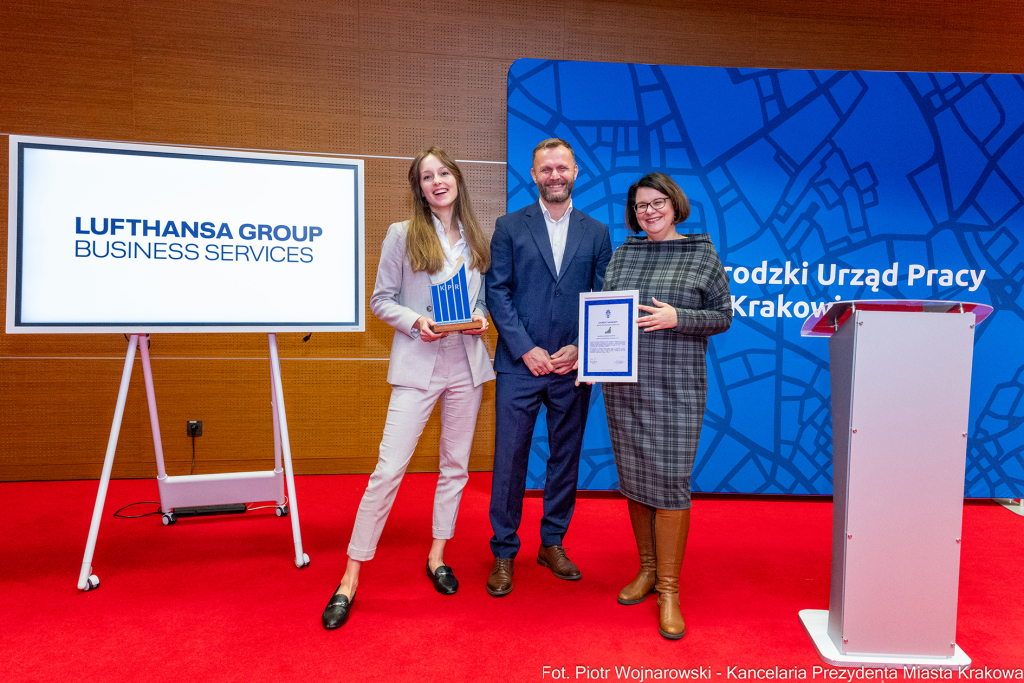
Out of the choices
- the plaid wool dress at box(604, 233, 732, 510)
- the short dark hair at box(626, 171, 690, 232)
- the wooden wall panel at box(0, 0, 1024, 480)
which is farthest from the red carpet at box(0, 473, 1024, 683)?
the short dark hair at box(626, 171, 690, 232)

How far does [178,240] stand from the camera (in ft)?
7.78

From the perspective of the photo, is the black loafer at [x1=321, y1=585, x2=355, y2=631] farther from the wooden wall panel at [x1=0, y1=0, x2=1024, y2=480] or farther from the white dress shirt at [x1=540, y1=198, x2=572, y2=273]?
the wooden wall panel at [x1=0, y1=0, x2=1024, y2=480]

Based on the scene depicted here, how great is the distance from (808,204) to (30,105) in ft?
16.3

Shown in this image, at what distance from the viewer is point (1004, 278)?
12.1ft

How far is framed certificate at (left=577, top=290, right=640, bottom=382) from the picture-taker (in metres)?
2.07

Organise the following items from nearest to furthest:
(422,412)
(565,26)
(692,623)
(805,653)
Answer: (805,653), (692,623), (422,412), (565,26)

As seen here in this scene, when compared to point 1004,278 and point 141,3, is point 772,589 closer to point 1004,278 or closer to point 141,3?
point 1004,278

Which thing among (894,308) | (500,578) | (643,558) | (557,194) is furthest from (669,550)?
(557,194)

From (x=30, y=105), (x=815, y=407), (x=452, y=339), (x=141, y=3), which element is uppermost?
(x=141, y=3)

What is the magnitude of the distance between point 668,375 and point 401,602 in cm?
133

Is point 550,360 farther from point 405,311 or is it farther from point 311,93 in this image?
point 311,93

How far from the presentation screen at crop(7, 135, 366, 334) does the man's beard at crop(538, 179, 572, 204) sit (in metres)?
0.79

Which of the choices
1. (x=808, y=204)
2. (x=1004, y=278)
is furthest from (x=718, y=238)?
(x=1004, y=278)

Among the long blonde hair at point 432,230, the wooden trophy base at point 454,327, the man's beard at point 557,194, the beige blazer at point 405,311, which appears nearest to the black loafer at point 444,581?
the beige blazer at point 405,311
